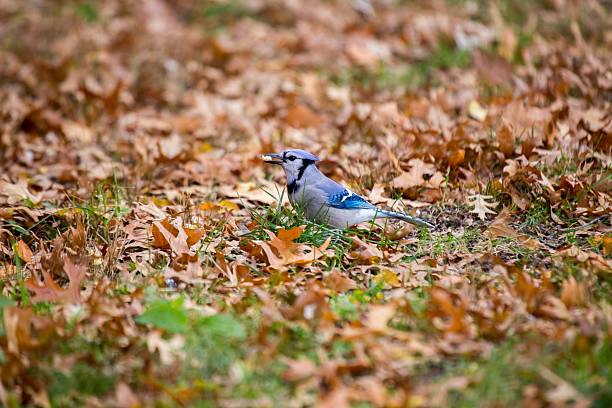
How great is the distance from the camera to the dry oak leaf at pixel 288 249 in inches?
157

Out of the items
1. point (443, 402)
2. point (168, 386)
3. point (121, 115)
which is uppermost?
point (443, 402)

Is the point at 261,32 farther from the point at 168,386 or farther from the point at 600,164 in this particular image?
the point at 168,386

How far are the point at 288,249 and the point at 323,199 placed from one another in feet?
1.74

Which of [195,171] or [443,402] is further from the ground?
[443,402]

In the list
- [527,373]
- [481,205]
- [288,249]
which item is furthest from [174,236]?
[527,373]

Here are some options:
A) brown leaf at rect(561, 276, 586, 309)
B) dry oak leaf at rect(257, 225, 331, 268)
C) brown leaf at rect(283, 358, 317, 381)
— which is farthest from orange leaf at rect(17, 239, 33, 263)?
brown leaf at rect(561, 276, 586, 309)

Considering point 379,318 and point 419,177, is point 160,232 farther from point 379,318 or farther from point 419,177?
point 419,177

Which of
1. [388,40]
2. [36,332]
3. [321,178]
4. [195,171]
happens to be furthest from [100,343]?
[388,40]

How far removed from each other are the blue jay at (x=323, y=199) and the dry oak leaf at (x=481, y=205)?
0.35 metres

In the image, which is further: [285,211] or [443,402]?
[285,211]

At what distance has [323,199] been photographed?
4.41 m

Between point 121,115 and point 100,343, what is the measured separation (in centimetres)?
Answer: 445

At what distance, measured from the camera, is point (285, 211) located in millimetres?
4492

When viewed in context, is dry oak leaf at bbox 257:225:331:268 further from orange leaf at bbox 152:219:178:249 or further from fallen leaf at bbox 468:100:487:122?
fallen leaf at bbox 468:100:487:122
